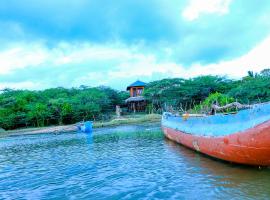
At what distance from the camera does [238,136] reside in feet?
32.9

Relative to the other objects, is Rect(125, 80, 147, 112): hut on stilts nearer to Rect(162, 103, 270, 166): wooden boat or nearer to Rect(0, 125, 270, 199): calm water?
Rect(0, 125, 270, 199): calm water

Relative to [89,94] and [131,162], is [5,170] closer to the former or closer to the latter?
[131,162]

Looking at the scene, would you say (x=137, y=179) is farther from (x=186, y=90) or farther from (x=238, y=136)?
(x=186, y=90)

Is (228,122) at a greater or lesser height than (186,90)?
lesser

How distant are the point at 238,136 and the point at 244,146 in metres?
0.40

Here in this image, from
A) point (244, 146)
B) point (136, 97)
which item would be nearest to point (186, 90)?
point (136, 97)

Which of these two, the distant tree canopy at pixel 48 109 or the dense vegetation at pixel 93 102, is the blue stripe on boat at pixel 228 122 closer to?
the dense vegetation at pixel 93 102

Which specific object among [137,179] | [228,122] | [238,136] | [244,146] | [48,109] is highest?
[48,109]

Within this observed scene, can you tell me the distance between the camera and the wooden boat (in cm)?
912

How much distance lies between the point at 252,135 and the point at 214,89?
41.4m

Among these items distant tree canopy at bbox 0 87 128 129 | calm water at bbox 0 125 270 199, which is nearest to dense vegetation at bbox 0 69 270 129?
distant tree canopy at bbox 0 87 128 129

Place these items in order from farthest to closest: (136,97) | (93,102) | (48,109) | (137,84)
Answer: (137,84)
(136,97)
(93,102)
(48,109)

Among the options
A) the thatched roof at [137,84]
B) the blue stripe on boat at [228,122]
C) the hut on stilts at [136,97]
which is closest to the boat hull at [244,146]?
the blue stripe on boat at [228,122]

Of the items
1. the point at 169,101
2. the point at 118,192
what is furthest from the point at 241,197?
the point at 169,101
